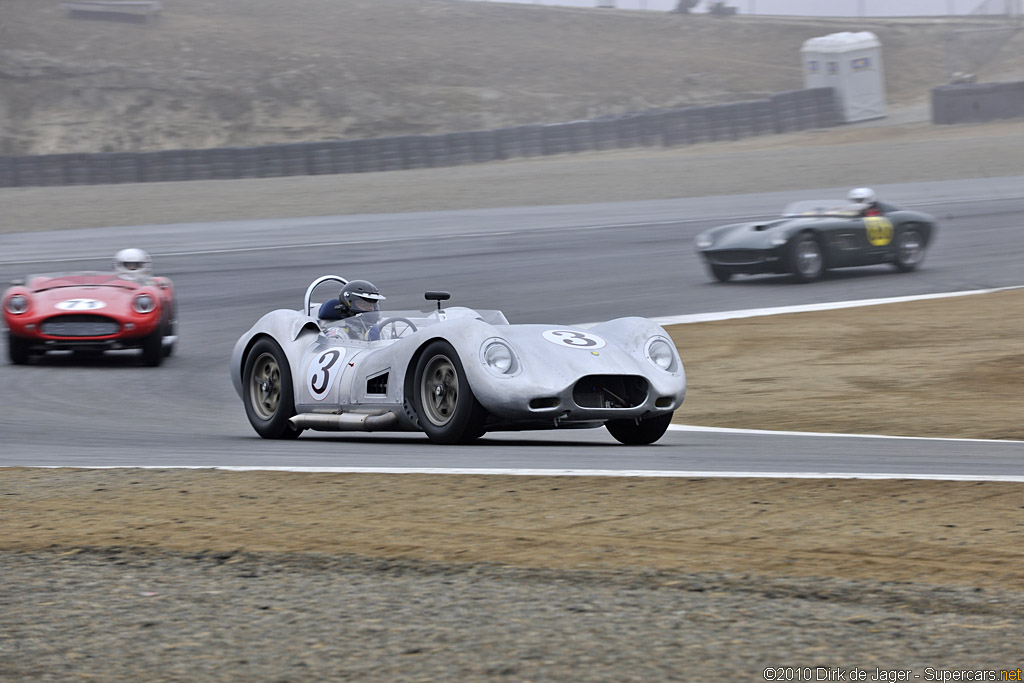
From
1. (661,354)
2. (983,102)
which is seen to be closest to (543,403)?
(661,354)

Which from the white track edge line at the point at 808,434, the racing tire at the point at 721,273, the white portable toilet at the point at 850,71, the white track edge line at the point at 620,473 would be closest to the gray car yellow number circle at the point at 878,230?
the racing tire at the point at 721,273

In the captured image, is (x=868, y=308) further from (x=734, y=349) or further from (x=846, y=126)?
(x=846, y=126)

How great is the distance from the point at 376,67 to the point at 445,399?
164ft

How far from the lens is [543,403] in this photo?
7.96 meters

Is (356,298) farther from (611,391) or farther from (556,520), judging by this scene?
(556,520)

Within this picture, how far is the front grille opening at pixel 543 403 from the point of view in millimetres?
7883

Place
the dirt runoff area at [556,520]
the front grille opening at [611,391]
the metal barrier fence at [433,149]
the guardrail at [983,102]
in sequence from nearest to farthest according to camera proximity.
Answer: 1. the dirt runoff area at [556,520]
2. the front grille opening at [611,391]
3. the metal barrier fence at [433,149]
4. the guardrail at [983,102]

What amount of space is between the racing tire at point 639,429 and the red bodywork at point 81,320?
7633 millimetres

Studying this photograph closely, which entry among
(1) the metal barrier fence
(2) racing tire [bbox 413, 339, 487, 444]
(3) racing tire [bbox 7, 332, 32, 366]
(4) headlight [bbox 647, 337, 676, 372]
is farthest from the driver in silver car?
(1) the metal barrier fence

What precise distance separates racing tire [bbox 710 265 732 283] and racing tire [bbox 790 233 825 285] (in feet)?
3.11

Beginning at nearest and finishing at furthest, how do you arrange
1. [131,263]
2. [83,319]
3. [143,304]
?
[83,319] → [143,304] → [131,263]

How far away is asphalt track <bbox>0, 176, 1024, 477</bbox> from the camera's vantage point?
25.3 ft

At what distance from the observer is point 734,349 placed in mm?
15430

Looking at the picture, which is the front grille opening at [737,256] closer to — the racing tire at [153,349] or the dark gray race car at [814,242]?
the dark gray race car at [814,242]
